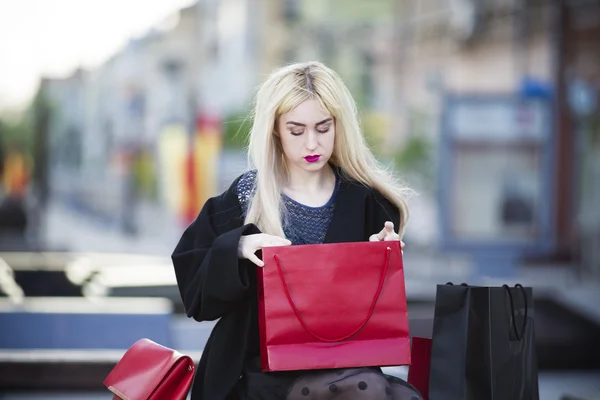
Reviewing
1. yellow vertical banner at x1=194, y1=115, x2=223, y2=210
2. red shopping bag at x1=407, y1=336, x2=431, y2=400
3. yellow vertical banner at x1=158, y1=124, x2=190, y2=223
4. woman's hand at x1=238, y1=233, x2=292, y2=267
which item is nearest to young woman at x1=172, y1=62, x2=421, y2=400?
woman's hand at x1=238, y1=233, x2=292, y2=267

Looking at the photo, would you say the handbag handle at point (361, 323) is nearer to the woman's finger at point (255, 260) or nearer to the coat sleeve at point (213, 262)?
the woman's finger at point (255, 260)

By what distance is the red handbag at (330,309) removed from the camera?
3.18 meters

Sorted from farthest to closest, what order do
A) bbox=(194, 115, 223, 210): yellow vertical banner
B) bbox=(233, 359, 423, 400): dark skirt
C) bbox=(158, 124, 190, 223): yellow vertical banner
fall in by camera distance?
1. bbox=(158, 124, 190, 223): yellow vertical banner
2. bbox=(194, 115, 223, 210): yellow vertical banner
3. bbox=(233, 359, 423, 400): dark skirt

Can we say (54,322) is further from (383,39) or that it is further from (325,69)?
(383,39)

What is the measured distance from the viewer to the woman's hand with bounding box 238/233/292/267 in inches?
129

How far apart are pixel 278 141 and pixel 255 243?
51 centimetres

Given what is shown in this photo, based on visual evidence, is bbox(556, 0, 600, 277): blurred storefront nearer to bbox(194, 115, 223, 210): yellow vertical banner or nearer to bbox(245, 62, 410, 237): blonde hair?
bbox(194, 115, 223, 210): yellow vertical banner

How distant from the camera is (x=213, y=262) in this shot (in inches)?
132

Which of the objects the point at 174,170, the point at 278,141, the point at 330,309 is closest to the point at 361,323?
the point at 330,309

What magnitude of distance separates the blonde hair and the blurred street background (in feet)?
1.70

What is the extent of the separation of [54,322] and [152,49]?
32014 millimetres

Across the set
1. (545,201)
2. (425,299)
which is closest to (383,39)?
(545,201)

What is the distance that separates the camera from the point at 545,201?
18.2 metres

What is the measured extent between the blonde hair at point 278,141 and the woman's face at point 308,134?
26 mm
